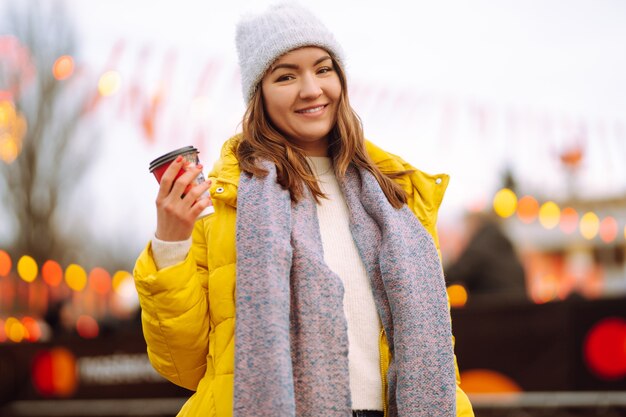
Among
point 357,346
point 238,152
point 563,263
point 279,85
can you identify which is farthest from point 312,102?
point 563,263

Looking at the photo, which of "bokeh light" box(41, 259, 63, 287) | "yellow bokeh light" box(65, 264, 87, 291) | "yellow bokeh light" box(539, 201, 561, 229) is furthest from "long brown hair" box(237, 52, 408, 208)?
"yellow bokeh light" box(65, 264, 87, 291)

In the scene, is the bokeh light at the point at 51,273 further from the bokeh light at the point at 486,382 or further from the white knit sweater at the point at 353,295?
the white knit sweater at the point at 353,295

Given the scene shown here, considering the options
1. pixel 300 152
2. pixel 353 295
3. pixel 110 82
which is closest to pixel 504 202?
pixel 110 82

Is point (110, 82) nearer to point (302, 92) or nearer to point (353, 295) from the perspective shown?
point (302, 92)

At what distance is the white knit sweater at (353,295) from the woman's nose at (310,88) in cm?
28

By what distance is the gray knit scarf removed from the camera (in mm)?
1850

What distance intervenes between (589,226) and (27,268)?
67.8 ft

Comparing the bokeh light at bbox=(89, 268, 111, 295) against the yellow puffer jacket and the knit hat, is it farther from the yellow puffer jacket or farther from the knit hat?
the yellow puffer jacket

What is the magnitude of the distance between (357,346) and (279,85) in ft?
2.39

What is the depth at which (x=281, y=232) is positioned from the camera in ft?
6.48

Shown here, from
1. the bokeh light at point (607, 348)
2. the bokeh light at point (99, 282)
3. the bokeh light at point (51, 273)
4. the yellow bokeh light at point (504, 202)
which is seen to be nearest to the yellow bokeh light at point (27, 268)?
the bokeh light at point (51, 273)

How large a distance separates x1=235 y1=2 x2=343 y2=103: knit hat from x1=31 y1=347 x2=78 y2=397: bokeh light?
510 cm

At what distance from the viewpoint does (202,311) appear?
200cm

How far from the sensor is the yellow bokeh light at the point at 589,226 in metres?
29.3
